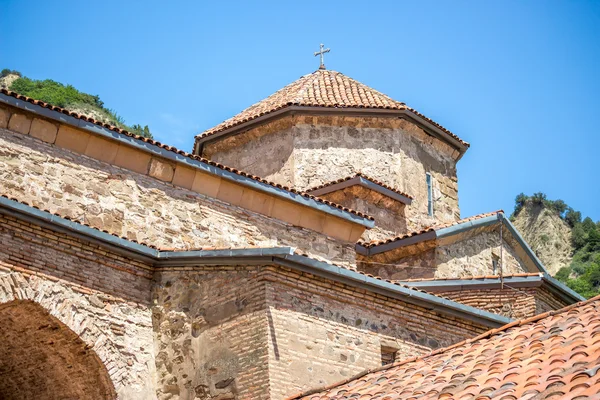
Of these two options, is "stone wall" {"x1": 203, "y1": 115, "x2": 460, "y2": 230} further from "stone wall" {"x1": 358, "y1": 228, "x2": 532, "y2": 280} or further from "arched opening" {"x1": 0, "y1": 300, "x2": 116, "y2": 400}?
"arched opening" {"x1": 0, "y1": 300, "x2": 116, "y2": 400}

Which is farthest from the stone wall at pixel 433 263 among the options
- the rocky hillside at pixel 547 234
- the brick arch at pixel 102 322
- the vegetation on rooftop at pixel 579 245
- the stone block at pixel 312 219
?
the rocky hillside at pixel 547 234

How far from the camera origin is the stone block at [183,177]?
1474 centimetres

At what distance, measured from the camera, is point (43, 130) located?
13758 millimetres

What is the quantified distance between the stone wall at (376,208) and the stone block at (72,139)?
5.87m

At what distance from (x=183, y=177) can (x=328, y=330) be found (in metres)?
3.79

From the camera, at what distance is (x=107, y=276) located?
41.4ft

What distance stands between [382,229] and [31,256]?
27.5ft

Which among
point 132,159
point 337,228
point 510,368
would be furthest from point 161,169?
point 510,368

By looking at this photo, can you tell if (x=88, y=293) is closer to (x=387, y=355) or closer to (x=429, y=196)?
(x=387, y=355)

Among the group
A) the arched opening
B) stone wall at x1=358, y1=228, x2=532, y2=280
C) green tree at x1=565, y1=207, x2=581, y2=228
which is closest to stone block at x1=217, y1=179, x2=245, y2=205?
stone wall at x1=358, y1=228, x2=532, y2=280

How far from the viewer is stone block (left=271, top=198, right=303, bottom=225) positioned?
15.5m

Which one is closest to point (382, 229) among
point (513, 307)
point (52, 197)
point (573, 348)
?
point (513, 307)

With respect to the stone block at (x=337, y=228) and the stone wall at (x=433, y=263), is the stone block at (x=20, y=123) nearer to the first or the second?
the stone block at (x=337, y=228)

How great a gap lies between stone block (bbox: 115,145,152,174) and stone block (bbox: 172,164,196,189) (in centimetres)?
48
